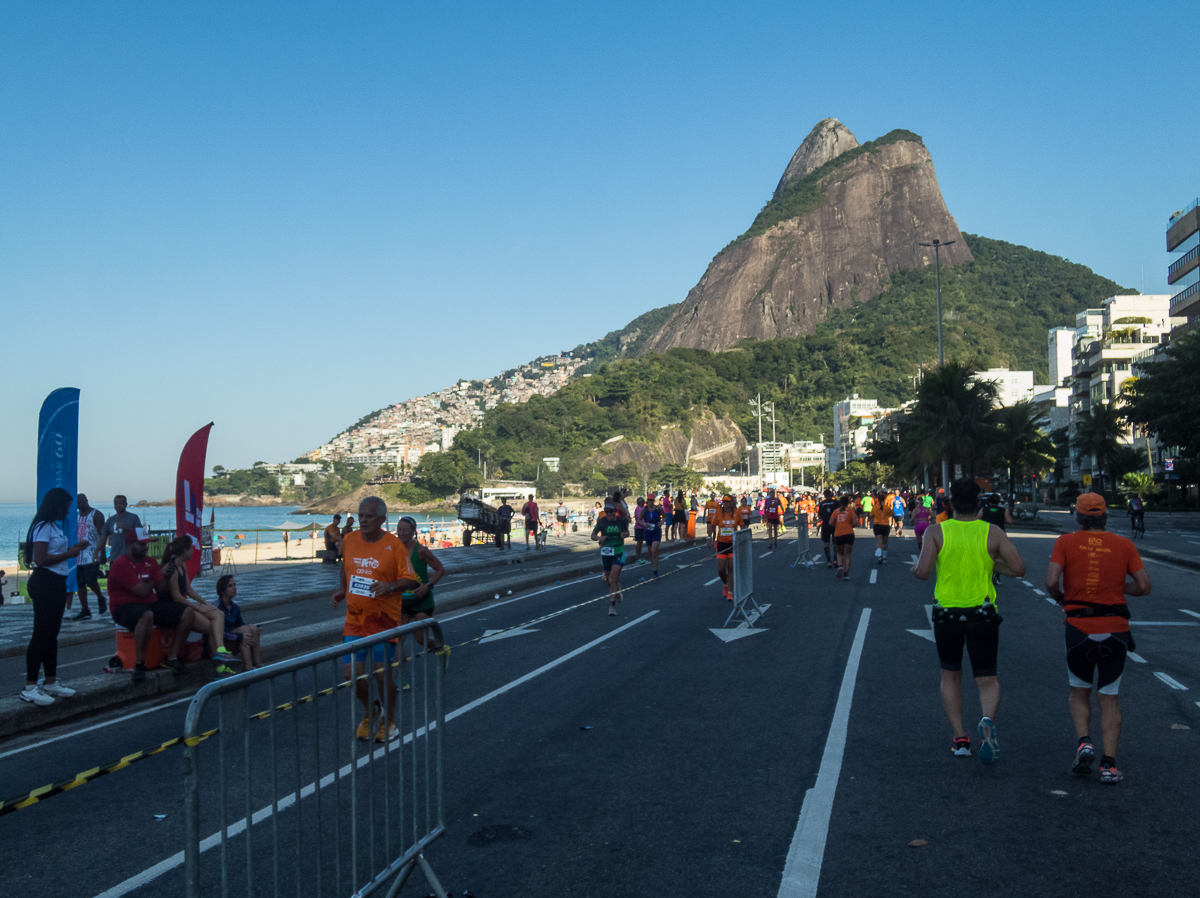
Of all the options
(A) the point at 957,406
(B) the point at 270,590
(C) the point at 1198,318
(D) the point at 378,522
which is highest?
(C) the point at 1198,318

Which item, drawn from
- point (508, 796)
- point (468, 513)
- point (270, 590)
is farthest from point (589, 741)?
point (468, 513)

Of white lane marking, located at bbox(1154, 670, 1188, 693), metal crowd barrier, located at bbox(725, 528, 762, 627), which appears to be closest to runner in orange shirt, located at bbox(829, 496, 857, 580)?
metal crowd barrier, located at bbox(725, 528, 762, 627)

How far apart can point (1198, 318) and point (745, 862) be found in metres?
69.1

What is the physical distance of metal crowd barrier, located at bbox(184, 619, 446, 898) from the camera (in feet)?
10.6

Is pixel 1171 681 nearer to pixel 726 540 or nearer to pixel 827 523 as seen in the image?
pixel 726 540

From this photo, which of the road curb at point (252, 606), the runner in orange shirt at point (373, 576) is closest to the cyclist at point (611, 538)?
the road curb at point (252, 606)

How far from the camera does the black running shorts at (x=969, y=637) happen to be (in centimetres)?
618

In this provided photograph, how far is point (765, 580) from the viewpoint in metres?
19.5

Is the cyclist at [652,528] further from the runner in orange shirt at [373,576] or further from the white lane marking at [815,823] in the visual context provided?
the runner in orange shirt at [373,576]

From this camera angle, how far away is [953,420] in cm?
5328

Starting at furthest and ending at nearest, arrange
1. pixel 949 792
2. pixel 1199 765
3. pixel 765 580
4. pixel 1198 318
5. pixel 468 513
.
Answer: pixel 1198 318 → pixel 468 513 → pixel 765 580 → pixel 1199 765 → pixel 949 792

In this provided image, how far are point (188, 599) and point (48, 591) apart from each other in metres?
1.59

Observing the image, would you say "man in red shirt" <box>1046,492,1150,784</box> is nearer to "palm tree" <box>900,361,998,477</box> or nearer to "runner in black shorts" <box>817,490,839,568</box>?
"runner in black shorts" <box>817,490,839,568</box>

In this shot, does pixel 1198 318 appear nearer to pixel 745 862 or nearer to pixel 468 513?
pixel 468 513
